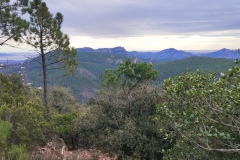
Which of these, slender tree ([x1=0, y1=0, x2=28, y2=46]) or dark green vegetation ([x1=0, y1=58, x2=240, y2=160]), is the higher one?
slender tree ([x1=0, y1=0, x2=28, y2=46])

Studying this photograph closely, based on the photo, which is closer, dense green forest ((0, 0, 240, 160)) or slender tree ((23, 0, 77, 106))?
dense green forest ((0, 0, 240, 160))

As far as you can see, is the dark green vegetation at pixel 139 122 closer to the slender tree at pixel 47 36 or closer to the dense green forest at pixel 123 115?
the dense green forest at pixel 123 115

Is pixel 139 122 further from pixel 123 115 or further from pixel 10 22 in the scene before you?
pixel 10 22

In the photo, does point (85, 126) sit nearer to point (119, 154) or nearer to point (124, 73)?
point (119, 154)

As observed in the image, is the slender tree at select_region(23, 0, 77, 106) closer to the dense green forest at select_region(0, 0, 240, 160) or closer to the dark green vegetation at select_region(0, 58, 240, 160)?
the dense green forest at select_region(0, 0, 240, 160)

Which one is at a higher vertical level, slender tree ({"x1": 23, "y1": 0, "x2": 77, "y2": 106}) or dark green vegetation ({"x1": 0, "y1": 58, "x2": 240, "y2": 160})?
slender tree ({"x1": 23, "y1": 0, "x2": 77, "y2": 106})

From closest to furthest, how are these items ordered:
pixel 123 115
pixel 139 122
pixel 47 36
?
pixel 139 122 → pixel 123 115 → pixel 47 36

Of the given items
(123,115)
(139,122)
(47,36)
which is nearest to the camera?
(139,122)

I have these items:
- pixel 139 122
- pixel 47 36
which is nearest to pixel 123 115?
pixel 139 122

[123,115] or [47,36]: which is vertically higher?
[47,36]

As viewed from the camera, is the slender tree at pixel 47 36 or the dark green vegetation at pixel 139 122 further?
the slender tree at pixel 47 36

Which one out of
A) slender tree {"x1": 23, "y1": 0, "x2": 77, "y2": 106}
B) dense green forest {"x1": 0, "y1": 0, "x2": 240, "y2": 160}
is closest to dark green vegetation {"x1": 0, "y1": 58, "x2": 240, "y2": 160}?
dense green forest {"x1": 0, "y1": 0, "x2": 240, "y2": 160}

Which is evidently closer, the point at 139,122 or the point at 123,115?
the point at 139,122

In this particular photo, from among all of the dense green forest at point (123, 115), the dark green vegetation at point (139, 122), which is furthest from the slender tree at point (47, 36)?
the dark green vegetation at point (139, 122)
